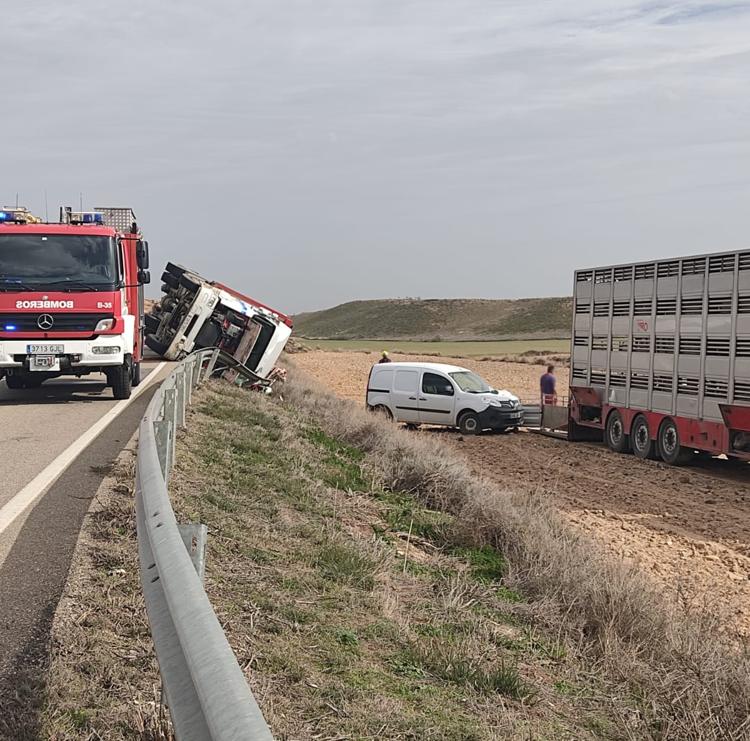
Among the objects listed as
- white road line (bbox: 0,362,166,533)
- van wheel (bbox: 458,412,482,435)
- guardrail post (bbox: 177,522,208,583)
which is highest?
guardrail post (bbox: 177,522,208,583)

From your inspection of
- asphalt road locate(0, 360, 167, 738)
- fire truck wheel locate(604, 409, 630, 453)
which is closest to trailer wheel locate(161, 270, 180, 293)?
asphalt road locate(0, 360, 167, 738)

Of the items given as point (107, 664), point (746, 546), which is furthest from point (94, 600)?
point (746, 546)

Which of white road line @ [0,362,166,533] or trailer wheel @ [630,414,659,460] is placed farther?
trailer wheel @ [630,414,659,460]

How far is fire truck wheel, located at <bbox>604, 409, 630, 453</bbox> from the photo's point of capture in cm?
2347

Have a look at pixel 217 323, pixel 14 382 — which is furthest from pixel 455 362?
pixel 14 382

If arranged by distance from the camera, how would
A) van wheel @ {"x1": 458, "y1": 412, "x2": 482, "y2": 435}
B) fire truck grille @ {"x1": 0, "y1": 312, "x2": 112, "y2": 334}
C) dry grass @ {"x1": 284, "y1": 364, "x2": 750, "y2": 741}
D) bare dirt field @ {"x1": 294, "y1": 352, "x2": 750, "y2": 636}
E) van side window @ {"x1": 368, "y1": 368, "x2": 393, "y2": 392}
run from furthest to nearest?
van side window @ {"x1": 368, "y1": 368, "x2": 393, "y2": 392} → van wheel @ {"x1": 458, "y1": 412, "x2": 482, "y2": 435} → fire truck grille @ {"x1": 0, "y1": 312, "x2": 112, "y2": 334} → bare dirt field @ {"x1": 294, "y1": 352, "x2": 750, "y2": 636} → dry grass @ {"x1": 284, "y1": 364, "x2": 750, "y2": 741}

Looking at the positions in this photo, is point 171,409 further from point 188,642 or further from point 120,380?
point 120,380

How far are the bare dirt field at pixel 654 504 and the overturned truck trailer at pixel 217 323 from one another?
5034 mm

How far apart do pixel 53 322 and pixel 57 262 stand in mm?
897

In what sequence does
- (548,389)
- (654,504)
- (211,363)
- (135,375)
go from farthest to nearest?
(548,389) → (211,363) → (135,375) → (654,504)

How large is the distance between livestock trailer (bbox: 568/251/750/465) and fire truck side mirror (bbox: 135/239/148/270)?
10302 mm

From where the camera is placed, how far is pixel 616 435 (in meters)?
23.9

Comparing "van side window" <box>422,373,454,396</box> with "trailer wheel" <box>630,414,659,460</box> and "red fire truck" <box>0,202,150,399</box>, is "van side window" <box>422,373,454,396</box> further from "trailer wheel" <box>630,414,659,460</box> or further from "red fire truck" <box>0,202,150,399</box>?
"red fire truck" <box>0,202,150,399</box>

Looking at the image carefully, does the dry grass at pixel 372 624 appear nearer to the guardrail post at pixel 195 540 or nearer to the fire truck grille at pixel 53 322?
the guardrail post at pixel 195 540
